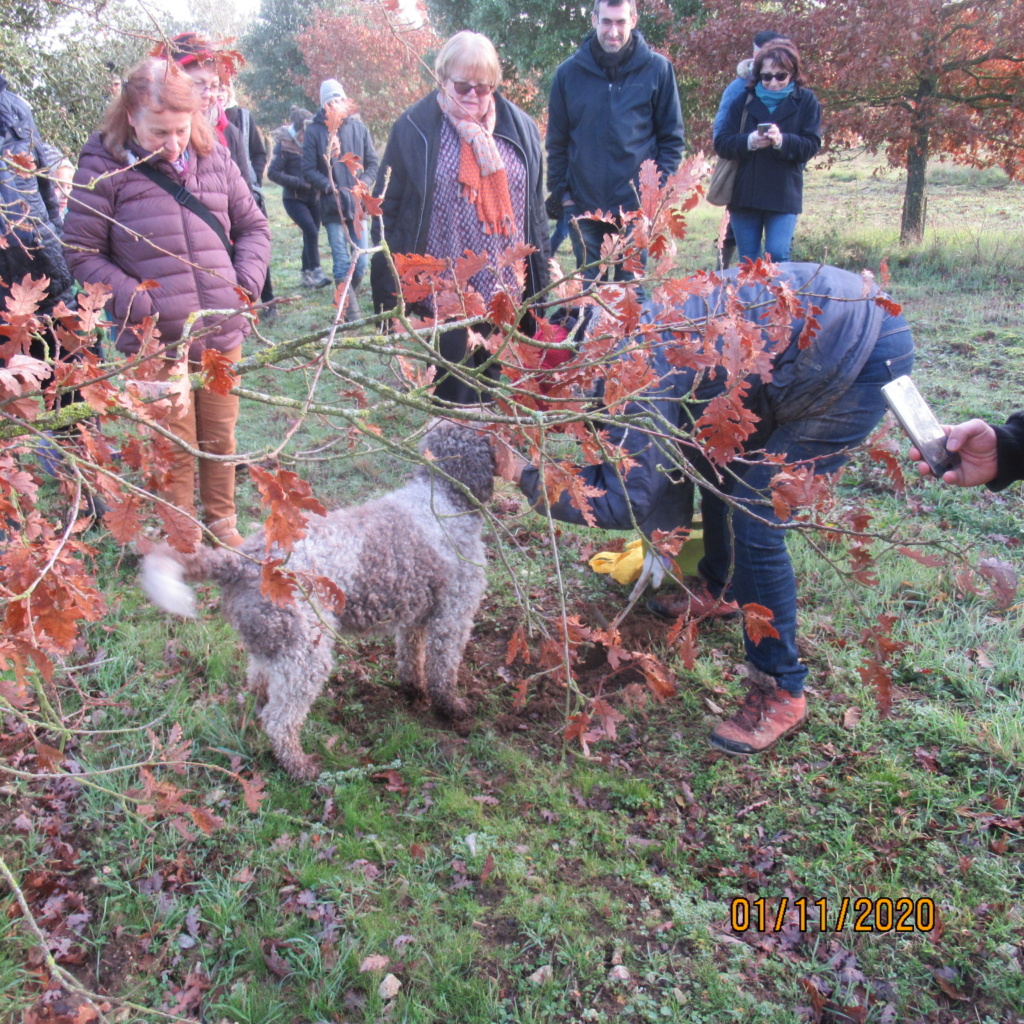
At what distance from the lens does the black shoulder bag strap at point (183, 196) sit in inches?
131

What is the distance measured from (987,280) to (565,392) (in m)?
9.38

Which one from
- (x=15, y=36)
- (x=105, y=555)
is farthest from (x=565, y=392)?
(x=15, y=36)

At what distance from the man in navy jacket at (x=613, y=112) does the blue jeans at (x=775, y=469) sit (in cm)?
233

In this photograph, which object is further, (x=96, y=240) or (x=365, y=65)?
(x=365, y=65)

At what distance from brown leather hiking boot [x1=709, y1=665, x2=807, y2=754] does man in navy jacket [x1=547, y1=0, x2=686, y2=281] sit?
2.84m

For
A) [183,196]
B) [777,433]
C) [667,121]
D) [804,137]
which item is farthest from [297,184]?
[777,433]

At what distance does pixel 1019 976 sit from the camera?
2311 mm

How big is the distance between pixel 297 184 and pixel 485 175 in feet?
19.9

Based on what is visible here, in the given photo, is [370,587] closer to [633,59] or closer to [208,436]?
[208,436]

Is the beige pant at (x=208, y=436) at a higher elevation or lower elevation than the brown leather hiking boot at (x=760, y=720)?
higher

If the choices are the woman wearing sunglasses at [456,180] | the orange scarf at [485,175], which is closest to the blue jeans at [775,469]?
the woman wearing sunglasses at [456,180]

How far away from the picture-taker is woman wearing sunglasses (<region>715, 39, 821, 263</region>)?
5824 mm

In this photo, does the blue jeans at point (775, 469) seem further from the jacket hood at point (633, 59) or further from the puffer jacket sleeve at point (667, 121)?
the jacket hood at point (633, 59)
